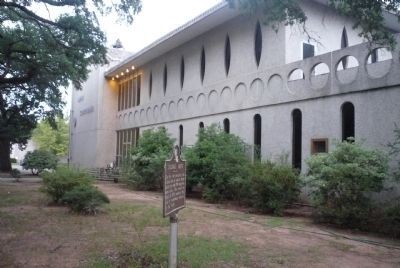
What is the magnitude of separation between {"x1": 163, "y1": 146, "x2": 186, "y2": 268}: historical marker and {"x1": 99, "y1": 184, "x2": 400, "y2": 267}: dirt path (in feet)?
5.95

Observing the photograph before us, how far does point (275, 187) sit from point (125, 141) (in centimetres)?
2196

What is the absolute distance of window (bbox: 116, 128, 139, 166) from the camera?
31438 millimetres

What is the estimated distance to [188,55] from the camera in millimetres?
24000

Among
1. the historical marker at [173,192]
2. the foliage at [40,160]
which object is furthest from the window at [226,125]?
the foliage at [40,160]

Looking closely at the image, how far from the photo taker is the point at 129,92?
3300cm

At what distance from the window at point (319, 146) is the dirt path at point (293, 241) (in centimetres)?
320

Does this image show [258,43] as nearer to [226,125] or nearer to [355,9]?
[226,125]

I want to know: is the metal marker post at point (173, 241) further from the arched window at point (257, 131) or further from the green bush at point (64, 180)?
the arched window at point (257, 131)

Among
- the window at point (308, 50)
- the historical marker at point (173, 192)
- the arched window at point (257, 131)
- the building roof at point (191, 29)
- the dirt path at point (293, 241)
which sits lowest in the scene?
the dirt path at point (293, 241)

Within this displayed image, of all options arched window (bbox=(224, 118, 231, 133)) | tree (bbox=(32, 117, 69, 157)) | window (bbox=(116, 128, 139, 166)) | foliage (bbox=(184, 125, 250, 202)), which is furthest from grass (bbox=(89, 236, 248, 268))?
tree (bbox=(32, 117, 69, 157))

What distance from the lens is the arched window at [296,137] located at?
15.9 m

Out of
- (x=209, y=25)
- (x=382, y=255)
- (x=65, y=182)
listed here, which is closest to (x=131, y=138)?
(x=209, y=25)

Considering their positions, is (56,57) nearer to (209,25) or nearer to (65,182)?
(65,182)

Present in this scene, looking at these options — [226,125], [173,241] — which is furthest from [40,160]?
[173,241]
